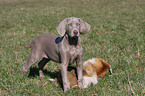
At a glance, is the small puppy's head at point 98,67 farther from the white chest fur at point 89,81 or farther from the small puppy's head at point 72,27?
the small puppy's head at point 72,27

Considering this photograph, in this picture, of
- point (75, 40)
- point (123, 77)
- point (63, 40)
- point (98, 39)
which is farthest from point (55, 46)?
point (98, 39)

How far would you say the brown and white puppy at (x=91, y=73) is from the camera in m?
3.37

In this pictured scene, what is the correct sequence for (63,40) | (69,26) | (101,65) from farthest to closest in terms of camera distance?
(101,65)
(63,40)
(69,26)

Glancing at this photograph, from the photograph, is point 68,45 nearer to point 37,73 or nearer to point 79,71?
point 79,71

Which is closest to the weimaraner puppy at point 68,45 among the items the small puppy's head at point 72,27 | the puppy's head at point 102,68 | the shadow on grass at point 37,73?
the small puppy's head at point 72,27

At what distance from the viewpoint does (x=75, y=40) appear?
3.13m

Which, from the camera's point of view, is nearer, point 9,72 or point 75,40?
point 75,40

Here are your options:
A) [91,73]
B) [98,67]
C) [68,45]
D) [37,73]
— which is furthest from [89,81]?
[37,73]

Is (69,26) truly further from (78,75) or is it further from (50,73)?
(50,73)

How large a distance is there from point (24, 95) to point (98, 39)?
3.99 meters

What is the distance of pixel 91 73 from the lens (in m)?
3.49

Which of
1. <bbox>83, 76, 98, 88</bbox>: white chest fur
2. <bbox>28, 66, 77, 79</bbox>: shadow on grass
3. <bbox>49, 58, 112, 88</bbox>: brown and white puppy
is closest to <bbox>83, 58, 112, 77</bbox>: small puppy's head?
<bbox>49, 58, 112, 88</bbox>: brown and white puppy

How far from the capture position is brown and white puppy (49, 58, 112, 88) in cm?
337

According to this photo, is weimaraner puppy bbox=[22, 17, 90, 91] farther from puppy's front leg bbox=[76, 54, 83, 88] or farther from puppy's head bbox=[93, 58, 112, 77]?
puppy's head bbox=[93, 58, 112, 77]
